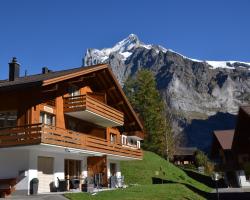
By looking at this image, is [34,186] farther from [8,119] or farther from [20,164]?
[8,119]

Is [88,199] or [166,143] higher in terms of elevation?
[166,143]

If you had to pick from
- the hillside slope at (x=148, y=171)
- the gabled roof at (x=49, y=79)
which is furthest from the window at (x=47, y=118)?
the hillside slope at (x=148, y=171)

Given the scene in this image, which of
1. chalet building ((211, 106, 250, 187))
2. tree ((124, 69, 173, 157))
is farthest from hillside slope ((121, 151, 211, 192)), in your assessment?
tree ((124, 69, 173, 157))

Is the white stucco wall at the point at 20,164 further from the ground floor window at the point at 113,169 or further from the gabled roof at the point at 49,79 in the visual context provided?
the ground floor window at the point at 113,169

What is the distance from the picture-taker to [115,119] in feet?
110

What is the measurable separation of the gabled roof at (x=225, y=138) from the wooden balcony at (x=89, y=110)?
3351 cm

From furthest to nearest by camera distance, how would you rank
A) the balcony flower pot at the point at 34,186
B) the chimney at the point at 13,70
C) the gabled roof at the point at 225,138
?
the gabled roof at the point at 225,138
the chimney at the point at 13,70
the balcony flower pot at the point at 34,186

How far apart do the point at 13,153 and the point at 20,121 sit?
6.38 ft

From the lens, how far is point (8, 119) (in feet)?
81.5

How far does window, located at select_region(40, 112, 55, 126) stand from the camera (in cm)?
2567

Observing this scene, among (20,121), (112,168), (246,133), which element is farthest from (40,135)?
(246,133)

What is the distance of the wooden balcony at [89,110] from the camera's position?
92.1ft

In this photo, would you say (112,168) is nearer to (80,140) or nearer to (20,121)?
(80,140)

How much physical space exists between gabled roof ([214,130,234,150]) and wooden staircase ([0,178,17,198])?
45009 millimetres
